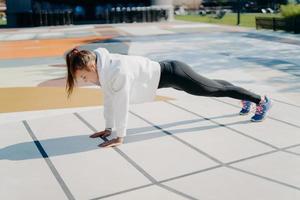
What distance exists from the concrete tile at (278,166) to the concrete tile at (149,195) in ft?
2.96

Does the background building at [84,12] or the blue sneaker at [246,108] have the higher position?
the background building at [84,12]

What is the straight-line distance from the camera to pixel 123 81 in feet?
13.9

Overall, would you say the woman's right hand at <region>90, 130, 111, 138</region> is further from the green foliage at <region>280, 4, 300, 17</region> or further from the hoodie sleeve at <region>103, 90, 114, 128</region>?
the green foliage at <region>280, 4, 300, 17</region>

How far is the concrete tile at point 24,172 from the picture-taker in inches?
140

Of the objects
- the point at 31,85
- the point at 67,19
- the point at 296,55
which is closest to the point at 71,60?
the point at 31,85

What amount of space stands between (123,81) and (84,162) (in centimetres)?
98

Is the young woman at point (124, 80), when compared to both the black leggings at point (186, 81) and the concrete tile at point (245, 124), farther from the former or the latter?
the concrete tile at point (245, 124)

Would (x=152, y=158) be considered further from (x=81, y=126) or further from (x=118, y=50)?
(x=118, y=50)

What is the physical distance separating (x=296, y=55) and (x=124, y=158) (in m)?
9.37

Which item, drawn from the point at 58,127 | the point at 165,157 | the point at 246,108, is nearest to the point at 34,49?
the point at 58,127

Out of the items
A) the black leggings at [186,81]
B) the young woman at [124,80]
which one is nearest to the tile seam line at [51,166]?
the young woman at [124,80]

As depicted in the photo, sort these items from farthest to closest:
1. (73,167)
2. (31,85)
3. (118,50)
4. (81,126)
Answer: (118,50)
(31,85)
(81,126)
(73,167)

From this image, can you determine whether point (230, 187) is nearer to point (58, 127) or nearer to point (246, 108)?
point (246, 108)

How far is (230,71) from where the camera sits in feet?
31.6
